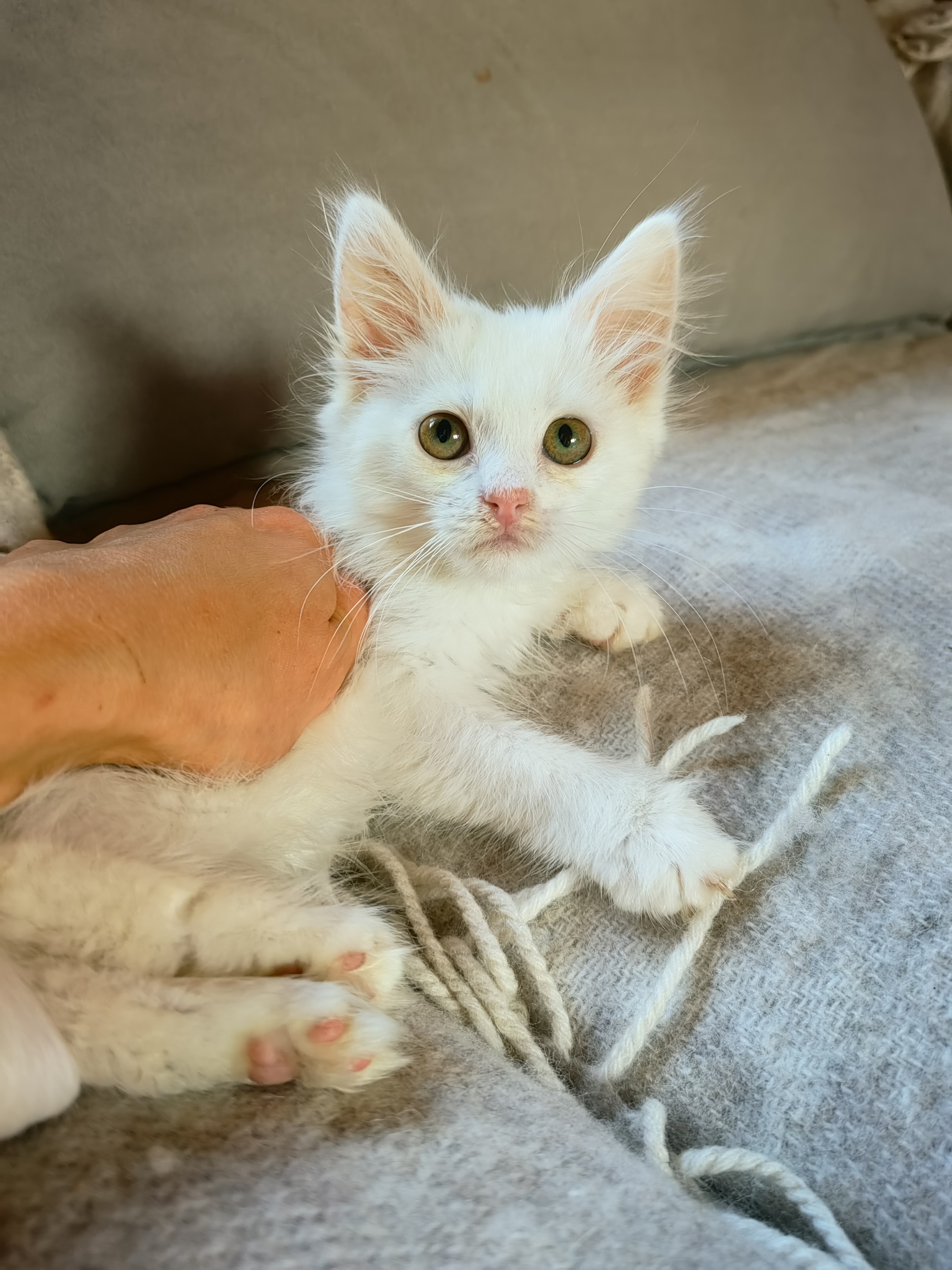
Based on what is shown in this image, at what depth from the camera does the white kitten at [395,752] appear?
2.26ft

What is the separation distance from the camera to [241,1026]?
2.14 feet

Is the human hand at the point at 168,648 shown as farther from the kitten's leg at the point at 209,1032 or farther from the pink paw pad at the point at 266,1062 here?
the pink paw pad at the point at 266,1062

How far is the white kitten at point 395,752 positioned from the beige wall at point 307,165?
0.31 meters

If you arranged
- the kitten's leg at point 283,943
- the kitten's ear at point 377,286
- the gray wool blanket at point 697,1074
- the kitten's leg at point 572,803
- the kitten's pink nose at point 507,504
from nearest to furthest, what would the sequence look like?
the gray wool blanket at point 697,1074, the kitten's leg at point 283,943, the kitten's leg at point 572,803, the kitten's pink nose at point 507,504, the kitten's ear at point 377,286

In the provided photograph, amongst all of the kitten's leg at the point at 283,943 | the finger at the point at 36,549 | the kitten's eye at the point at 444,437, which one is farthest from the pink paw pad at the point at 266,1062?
the kitten's eye at the point at 444,437

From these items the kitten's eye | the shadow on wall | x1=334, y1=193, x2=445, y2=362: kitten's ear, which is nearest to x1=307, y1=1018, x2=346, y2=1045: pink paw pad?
the kitten's eye

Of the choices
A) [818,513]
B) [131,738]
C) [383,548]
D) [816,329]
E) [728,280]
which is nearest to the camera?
[131,738]

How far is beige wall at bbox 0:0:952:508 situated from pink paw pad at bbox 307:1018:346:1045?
1.01 meters

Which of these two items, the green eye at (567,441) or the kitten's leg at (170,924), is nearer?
the kitten's leg at (170,924)

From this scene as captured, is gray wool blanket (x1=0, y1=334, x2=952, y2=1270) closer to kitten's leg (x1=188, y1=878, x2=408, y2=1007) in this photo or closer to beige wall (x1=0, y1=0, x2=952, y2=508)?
kitten's leg (x1=188, y1=878, x2=408, y2=1007)

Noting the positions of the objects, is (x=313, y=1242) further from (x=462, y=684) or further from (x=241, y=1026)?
(x=462, y=684)

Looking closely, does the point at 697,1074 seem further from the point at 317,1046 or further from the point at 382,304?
the point at 382,304

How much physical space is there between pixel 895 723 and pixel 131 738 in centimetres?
88

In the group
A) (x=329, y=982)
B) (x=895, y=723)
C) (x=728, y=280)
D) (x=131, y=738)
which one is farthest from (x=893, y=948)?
(x=728, y=280)
